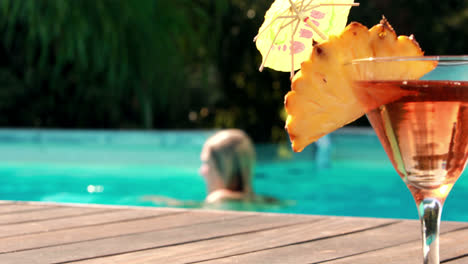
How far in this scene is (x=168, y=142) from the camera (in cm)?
737

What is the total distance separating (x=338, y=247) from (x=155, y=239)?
33cm

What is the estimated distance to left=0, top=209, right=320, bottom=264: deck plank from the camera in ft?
3.41

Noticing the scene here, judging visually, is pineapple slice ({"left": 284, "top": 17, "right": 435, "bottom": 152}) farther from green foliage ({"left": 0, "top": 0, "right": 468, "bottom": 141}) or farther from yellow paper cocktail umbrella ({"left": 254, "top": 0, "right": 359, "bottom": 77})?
green foliage ({"left": 0, "top": 0, "right": 468, "bottom": 141})

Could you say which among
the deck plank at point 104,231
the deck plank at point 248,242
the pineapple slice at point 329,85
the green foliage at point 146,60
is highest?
the green foliage at point 146,60

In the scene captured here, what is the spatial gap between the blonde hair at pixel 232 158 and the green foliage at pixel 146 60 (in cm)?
429

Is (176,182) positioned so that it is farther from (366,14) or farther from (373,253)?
(373,253)

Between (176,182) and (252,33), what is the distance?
2936mm

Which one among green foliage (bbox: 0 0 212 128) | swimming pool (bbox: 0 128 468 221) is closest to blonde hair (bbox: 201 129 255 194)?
swimming pool (bbox: 0 128 468 221)

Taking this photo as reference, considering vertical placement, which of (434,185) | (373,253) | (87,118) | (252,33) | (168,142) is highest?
(252,33)

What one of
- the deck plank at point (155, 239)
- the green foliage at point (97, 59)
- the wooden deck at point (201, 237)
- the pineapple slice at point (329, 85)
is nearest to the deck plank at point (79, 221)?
the wooden deck at point (201, 237)

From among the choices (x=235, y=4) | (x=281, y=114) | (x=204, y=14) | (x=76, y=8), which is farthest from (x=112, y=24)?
(x=281, y=114)

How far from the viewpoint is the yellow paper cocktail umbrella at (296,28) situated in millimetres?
969

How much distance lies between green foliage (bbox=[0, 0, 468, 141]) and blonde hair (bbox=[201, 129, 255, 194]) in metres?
4.29

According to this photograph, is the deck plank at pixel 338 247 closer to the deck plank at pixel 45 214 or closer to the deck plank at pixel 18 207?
the deck plank at pixel 45 214
